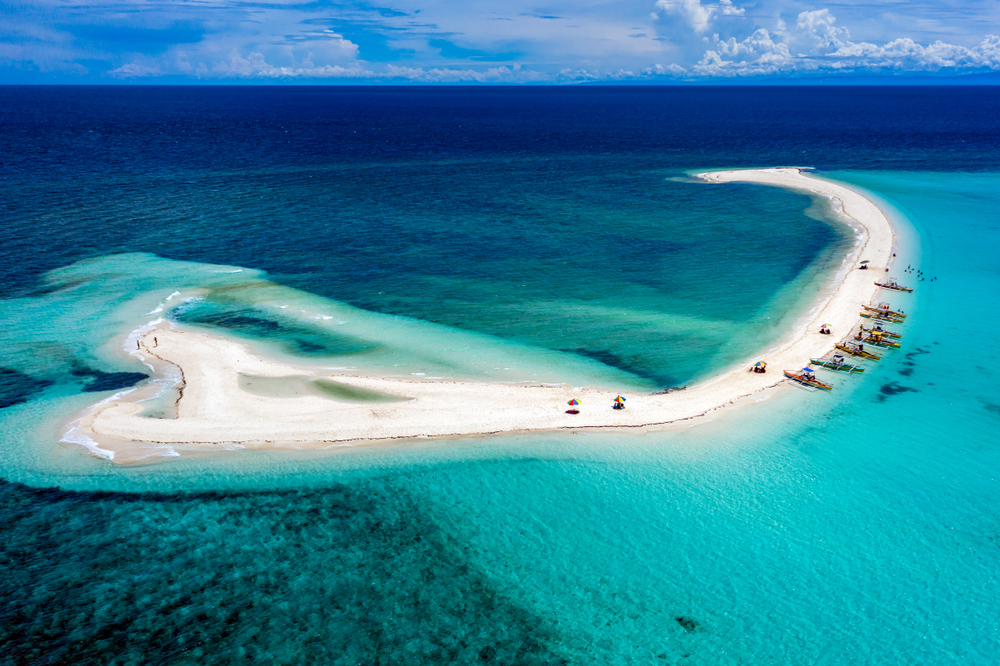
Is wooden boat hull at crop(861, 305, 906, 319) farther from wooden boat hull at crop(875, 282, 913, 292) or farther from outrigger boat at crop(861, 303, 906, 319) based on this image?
wooden boat hull at crop(875, 282, 913, 292)

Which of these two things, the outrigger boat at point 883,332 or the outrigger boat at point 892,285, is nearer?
the outrigger boat at point 883,332

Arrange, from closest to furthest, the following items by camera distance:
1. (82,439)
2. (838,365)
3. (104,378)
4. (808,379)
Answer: (82,439) < (104,378) < (808,379) < (838,365)

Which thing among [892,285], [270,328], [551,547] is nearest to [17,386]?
[270,328]

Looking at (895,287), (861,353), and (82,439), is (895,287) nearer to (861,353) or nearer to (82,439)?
(861,353)

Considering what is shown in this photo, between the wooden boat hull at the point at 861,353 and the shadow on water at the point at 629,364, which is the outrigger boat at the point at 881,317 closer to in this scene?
the wooden boat hull at the point at 861,353

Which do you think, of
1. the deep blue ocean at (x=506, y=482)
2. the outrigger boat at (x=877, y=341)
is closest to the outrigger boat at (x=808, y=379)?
the deep blue ocean at (x=506, y=482)

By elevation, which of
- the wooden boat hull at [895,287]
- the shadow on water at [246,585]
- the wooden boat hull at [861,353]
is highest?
the wooden boat hull at [895,287]
